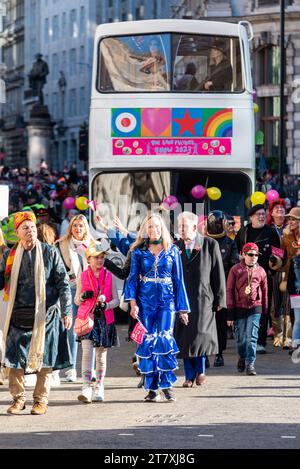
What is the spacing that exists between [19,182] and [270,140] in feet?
30.3

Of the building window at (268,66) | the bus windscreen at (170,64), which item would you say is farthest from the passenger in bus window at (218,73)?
the building window at (268,66)

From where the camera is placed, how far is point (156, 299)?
13.2m

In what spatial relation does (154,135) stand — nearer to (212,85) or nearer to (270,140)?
(212,85)

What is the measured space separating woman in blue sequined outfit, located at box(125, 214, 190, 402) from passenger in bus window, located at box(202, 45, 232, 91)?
8.25m

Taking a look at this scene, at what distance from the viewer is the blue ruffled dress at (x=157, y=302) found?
13.2 metres

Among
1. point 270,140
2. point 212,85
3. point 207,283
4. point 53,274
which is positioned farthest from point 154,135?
point 270,140

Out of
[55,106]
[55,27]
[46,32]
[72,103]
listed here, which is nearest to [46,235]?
[72,103]

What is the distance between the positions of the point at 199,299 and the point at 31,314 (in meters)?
2.35

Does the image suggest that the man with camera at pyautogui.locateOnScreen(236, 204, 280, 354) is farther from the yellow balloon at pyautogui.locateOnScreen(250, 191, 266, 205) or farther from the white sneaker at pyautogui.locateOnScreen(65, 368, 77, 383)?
the white sneaker at pyautogui.locateOnScreen(65, 368, 77, 383)

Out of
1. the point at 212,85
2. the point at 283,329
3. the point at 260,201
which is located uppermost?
the point at 212,85

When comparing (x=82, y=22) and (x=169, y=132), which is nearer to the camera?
(x=169, y=132)

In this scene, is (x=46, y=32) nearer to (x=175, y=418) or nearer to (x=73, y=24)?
(x=73, y=24)

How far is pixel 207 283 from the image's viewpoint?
14461 millimetres

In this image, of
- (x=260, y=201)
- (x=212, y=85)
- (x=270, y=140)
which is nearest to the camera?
(x=260, y=201)
